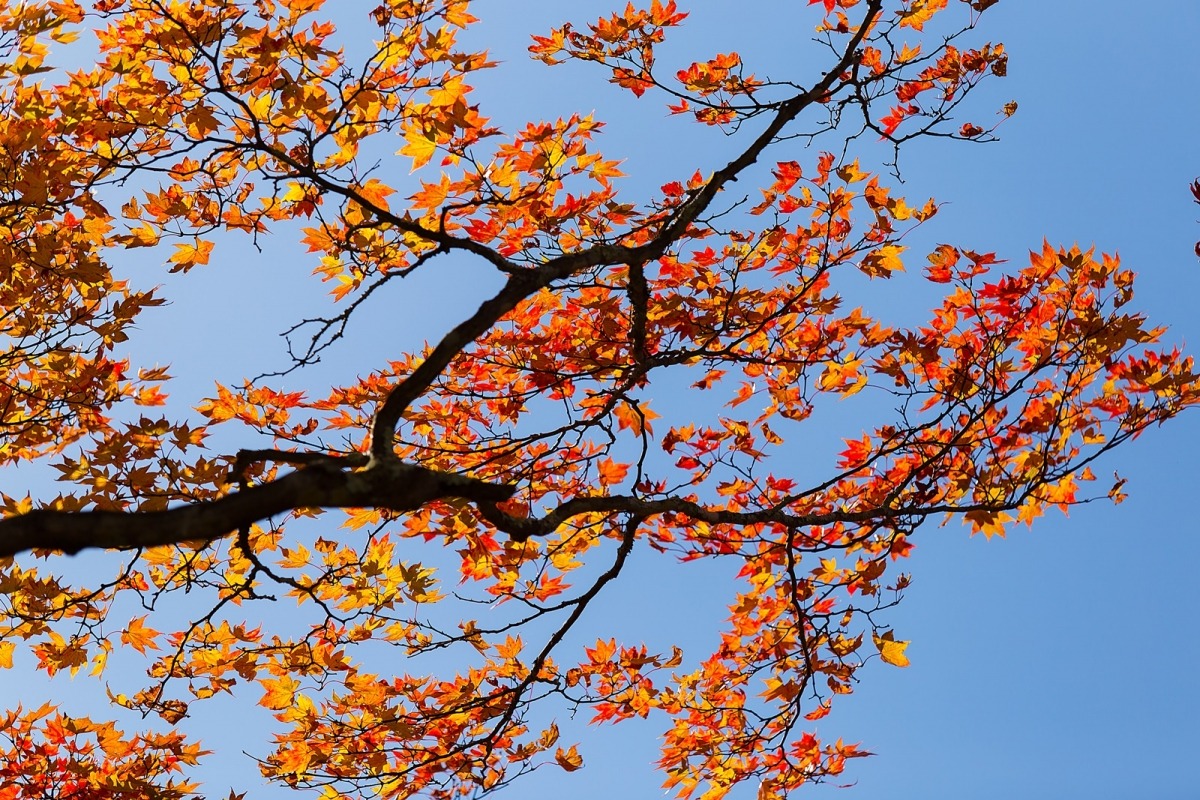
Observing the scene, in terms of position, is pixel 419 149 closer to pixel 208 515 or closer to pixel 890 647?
pixel 208 515

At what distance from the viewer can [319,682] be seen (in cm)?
519

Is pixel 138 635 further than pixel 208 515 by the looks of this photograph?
Yes

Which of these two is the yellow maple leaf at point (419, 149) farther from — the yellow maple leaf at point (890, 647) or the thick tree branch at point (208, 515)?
the yellow maple leaf at point (890, 647)

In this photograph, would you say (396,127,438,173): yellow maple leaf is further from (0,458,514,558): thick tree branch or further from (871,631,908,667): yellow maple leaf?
(871,631,908,667): yellow maple leaf

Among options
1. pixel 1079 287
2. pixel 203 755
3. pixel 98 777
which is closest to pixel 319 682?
pixel 203 755

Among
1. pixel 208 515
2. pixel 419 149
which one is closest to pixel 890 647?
pixel 419 149

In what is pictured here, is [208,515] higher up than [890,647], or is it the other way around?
[890,647]

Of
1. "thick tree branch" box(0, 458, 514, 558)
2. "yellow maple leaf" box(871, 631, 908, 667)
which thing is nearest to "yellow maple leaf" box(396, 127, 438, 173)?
"thick tree branch" box(0, 458, 514, 558)

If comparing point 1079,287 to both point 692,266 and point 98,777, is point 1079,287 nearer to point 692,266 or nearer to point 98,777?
point 692,266

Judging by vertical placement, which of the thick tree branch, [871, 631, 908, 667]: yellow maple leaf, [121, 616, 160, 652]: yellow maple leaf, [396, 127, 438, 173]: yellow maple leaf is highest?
[396, 127, 438, 173]: yellow maple leaf

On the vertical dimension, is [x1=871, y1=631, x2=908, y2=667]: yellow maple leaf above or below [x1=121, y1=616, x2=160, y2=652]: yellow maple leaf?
below

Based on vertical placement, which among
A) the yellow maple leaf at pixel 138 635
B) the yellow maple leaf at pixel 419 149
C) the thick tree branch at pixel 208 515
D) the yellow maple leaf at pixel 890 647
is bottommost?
the thick tree branch at pixel 208 515

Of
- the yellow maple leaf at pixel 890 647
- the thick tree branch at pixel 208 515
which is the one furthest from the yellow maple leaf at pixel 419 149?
the yellow maple leaf at pixel 890 647

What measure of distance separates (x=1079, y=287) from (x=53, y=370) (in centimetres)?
553
